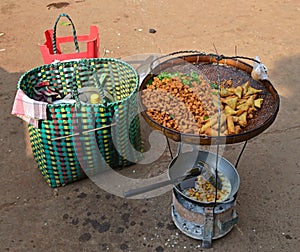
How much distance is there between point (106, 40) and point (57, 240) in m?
3.20

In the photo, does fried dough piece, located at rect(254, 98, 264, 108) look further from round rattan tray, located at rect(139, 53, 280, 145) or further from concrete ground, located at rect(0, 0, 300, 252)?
concrete ground, located at rect(0, 0, 300, 252)

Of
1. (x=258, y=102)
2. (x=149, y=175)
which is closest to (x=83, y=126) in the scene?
(x=149, y=175)

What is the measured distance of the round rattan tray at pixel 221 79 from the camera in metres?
2.27

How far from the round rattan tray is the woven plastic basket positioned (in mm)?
435

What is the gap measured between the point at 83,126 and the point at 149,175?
2.51 feet

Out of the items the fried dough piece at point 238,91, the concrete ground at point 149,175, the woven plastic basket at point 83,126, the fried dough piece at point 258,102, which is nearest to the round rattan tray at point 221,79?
the fried dough piece at point 258,102

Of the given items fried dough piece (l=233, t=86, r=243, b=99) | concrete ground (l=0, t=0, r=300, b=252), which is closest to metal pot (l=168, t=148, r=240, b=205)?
concrete ground (l=0, t=0, r=300, b=252)

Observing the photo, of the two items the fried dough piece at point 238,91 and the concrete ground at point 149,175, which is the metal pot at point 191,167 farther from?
the fried dough piece at point 238,91

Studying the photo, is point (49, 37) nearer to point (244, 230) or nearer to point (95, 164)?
point (95, 164)

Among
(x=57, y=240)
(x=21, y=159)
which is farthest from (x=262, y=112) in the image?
(x=21, y=159)

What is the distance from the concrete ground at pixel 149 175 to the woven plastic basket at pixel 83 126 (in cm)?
18

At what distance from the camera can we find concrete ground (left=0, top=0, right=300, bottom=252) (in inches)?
113

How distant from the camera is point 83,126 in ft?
9.87

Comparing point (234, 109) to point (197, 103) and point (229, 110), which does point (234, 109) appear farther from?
point (197, 103)
